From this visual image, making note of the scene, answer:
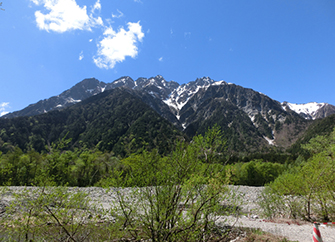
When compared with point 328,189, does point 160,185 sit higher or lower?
higher

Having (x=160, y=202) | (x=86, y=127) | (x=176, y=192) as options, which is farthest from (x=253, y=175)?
(x=86, y=127)

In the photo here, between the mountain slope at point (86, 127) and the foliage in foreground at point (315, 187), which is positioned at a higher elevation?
the mountain slope at point (86, 127)

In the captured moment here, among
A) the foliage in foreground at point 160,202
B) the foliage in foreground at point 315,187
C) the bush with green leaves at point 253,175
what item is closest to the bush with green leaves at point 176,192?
the foliage in foreground at point 160,202

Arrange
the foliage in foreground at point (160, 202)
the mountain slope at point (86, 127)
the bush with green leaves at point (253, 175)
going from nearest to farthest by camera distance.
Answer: the foliage in foreground at point (160, 202) < the bush with green leaves at point (253, 175) < the mountain slope at point (86, 127)

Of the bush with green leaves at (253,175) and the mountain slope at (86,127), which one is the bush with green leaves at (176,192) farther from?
the mountain slope at (86,127)

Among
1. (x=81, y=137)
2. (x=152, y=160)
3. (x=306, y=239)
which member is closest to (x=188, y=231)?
(x=152, y=160)

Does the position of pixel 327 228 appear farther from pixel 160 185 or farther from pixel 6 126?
pixel 6 126

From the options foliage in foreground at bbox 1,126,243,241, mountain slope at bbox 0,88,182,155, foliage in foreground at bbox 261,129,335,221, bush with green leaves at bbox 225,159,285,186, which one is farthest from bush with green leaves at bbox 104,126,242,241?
mountain slope at bbox 0,88,182,155

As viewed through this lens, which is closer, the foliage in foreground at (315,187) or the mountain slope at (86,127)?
the foliage in foreground at (315,187)

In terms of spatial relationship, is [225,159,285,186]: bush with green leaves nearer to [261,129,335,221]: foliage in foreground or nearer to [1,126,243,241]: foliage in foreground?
[261,129,335,221]: foliage in foreground

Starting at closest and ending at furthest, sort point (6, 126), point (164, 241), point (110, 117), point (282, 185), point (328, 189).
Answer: point (164, 241) < point (328, 189) < point (282, 185) < point (6, 126) < point (110, 117)

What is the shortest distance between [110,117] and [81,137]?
1417 inches

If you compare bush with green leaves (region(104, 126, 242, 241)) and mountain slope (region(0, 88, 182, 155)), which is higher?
mountain slope (region(0, 88, 182, 155))

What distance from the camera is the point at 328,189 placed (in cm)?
1191
